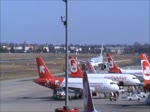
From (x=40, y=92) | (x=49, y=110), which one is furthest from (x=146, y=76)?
(x=40, y=92)

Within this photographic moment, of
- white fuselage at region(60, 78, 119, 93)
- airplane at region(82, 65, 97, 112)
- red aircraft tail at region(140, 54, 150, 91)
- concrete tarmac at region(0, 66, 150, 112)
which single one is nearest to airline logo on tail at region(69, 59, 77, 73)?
concrete tarmac at region(0, 66, 150, 112)

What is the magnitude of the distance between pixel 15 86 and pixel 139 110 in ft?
122

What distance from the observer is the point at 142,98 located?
200ft

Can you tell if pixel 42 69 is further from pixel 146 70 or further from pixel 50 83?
pixel 146 70

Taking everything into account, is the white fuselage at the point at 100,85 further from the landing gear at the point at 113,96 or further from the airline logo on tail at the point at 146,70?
the airline logo on tail at the point at 146,70

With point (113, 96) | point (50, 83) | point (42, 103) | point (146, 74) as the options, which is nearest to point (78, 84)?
point (50, 83)

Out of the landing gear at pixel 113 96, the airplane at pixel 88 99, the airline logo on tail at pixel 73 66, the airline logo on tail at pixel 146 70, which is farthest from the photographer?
the airline logo on tail at pixel 73 66

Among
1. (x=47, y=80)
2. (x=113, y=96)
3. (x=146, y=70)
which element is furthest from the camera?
(x=47, y=80)

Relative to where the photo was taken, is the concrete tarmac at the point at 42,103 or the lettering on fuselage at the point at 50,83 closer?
the concrete tarmac at the point at 42,103

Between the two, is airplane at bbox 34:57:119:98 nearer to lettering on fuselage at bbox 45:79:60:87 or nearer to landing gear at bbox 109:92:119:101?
lettering on fuselage at bbox 45:79:60:87

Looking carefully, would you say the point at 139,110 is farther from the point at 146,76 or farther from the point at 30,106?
the point at 30,106

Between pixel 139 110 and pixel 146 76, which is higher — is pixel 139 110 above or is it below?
below

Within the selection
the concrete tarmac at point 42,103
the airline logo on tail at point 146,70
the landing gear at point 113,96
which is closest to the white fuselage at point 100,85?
the landing gear at point 113,96

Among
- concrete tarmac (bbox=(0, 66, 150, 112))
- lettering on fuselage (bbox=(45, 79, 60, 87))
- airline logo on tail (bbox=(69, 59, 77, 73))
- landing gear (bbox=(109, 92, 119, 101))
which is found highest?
airline logo on tail (bbox=(69, 59, 77, 73))
